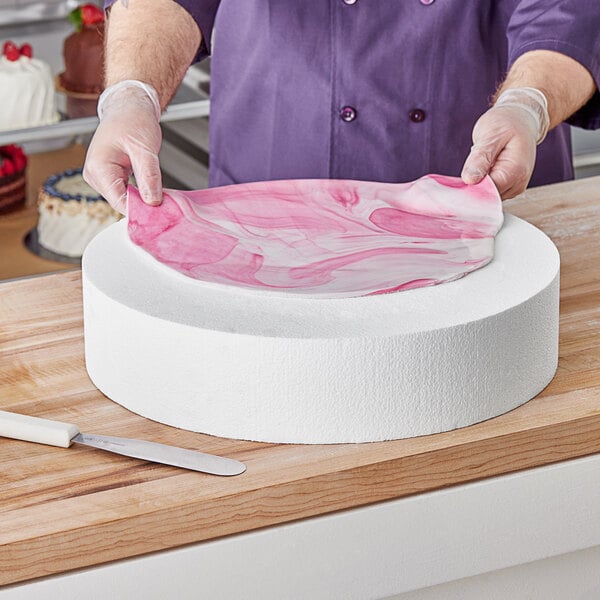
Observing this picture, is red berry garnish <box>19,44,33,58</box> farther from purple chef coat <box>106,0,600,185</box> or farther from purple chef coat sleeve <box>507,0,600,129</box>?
purple chef coat sleeve <box>507,0,600,129</box>

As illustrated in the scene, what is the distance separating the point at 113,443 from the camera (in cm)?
90

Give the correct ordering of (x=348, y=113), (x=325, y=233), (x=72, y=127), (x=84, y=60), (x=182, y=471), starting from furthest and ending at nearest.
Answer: (x=84, y=60), (x=72, y=127), (x=348, y=113), (x=325, y=233), (x=182, y=471)

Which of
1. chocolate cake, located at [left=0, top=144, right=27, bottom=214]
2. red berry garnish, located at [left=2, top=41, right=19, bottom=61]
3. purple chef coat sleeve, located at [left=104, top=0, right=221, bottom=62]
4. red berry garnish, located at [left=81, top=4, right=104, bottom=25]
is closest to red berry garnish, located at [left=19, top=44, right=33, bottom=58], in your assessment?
red berry garnish, located at [left=2, top=41, right=19, bottom=61]

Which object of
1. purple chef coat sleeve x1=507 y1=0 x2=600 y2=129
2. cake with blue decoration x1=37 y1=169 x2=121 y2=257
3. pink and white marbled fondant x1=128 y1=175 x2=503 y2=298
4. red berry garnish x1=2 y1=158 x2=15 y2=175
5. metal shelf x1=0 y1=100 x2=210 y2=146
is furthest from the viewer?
red berry garnish x1=2 y1=158 x2=15 y2=175

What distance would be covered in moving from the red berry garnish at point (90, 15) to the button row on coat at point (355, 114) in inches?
48.7

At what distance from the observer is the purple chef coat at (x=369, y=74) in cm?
144

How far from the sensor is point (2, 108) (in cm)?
249

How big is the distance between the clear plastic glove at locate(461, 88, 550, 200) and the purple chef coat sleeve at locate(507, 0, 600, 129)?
0.45 ft

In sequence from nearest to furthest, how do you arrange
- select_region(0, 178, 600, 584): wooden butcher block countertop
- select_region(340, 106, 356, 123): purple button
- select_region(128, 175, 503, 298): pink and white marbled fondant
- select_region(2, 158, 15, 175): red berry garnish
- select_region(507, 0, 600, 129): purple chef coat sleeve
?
select_region(0, 178, 600, 584): wooden butcher block countertop < select_region(128, 175, 503, 298): pink and white marbled fondant < select_region(507, 0, 600, 129): purple chef coat sleeve < select_region(340, 106, 356, 123): purple button < select_region(2, 158, 15, 175): red berry garnish

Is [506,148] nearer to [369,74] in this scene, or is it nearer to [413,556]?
[369,74]

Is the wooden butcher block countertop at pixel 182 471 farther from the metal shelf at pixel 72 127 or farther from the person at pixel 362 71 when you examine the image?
the metal shelf at pixel 72 127

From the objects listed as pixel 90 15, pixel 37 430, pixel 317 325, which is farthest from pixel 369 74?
pixel 90 15

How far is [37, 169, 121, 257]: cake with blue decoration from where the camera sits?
7.34 ft

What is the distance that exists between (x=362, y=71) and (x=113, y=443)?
2.37 feet
